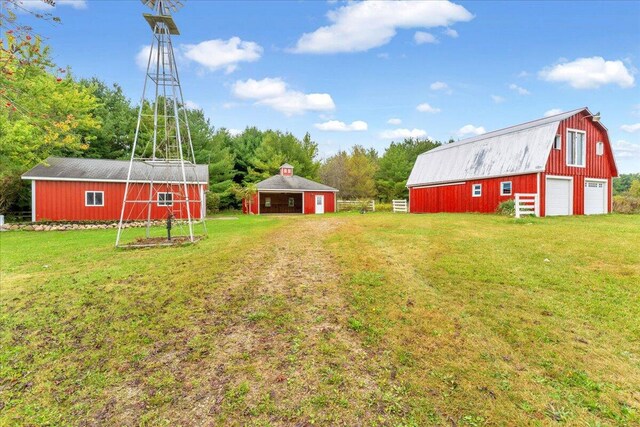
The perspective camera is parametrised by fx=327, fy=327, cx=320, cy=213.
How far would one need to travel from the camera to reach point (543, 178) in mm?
17125

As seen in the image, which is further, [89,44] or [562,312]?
[89,44]

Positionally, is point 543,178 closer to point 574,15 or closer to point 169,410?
point 574,15

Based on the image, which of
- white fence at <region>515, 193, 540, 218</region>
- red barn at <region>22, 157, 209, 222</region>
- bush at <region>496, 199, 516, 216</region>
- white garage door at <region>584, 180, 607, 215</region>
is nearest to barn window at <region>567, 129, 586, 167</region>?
white garage door at <region>584, 180, 607, 215</region>

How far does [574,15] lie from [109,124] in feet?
110

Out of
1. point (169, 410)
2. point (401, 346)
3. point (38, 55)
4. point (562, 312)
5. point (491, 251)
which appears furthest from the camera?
point (491, 251)

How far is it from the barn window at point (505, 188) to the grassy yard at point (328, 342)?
12.0m

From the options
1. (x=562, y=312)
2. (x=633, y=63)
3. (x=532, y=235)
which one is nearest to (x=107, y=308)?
(x=562, y=312)

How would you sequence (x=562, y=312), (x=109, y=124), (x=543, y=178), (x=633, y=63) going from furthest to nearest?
(x=109, y=124) < (x=543, y=178) < (x=633, y=63) < (x=562, y=312)

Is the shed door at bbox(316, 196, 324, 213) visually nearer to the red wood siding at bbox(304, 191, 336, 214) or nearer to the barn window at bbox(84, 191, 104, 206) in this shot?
the red wood siding at bbox(304, 191, 336, 214)

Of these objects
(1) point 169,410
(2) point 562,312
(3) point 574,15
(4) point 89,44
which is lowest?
(1) point 169,410

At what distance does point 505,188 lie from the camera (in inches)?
744

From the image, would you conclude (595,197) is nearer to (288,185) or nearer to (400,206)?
(400,206)

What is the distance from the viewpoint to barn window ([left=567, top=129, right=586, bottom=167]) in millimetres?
18109

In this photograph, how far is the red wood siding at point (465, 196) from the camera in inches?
711
